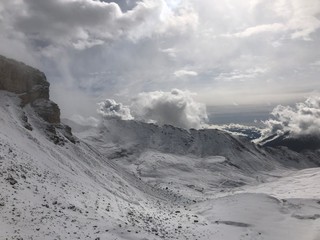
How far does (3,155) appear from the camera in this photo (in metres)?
42.8

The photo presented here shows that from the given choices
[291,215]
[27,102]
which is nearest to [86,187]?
[291,215]

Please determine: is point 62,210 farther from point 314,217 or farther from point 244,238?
point 314,217

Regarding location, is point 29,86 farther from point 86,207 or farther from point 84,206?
point 86,207

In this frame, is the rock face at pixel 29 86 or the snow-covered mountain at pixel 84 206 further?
the rock face at pixel 29 86

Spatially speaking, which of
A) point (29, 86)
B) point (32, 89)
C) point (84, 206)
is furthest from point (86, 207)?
point (29, 86)

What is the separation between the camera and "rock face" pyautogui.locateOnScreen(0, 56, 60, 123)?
84062mm

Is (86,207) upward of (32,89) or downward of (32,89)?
downward

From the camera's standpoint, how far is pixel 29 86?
3509 inches

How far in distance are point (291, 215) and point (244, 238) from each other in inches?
689

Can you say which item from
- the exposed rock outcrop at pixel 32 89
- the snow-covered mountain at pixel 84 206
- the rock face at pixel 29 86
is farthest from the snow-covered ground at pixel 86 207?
the rock face at pixel 29 86

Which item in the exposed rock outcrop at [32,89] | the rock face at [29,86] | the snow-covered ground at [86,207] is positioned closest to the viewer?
the snow-covered ground at [86,207]

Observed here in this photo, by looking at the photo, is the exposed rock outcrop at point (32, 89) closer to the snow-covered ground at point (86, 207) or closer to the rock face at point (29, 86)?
the rock face at point (29, 86)

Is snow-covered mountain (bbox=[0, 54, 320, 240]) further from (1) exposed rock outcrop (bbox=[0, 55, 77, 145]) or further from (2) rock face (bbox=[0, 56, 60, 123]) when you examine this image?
(2) rock face (bbox=[0, 56, 60, 123])

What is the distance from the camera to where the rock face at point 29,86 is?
276ft
